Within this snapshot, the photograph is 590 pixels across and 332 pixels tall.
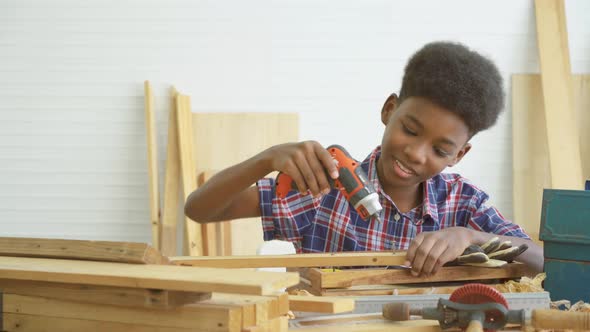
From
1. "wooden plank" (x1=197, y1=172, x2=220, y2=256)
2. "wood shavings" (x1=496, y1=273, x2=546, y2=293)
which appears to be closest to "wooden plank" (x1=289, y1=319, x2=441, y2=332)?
"wood shavings" (x1=496, y1=273, x2=546, y2=293)

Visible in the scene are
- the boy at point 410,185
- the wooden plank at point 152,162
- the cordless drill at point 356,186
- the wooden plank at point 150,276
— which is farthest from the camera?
the wooden plank at point 152,162

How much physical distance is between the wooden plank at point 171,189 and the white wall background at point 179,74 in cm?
10

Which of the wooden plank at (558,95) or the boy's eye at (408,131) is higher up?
the wooden plank at (558,95)

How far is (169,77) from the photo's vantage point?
4910 millimetres

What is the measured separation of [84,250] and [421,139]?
1.19 m

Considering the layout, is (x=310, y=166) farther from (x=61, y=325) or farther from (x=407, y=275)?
(x=61, y=325)

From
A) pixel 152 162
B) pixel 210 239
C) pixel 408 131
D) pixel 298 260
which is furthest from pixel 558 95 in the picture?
pixel 298 260

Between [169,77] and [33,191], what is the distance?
1.26 metres

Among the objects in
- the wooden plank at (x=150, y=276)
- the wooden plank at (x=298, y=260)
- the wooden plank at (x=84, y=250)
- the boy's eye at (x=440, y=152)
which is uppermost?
the boy's eye at (x=440, y=152)

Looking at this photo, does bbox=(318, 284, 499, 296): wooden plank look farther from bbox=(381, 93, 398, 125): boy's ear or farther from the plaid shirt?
bbox=(381, 93, 398, 125): boy's ear

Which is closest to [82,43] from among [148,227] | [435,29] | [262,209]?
[148,227]

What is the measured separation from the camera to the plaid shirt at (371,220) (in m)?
2.46

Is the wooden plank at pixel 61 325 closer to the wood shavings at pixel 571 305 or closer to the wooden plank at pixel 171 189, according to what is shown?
the wood shavings at pixel 571 305

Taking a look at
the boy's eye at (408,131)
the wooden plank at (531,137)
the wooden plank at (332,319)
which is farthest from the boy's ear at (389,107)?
the wooden plank at (531,137)
